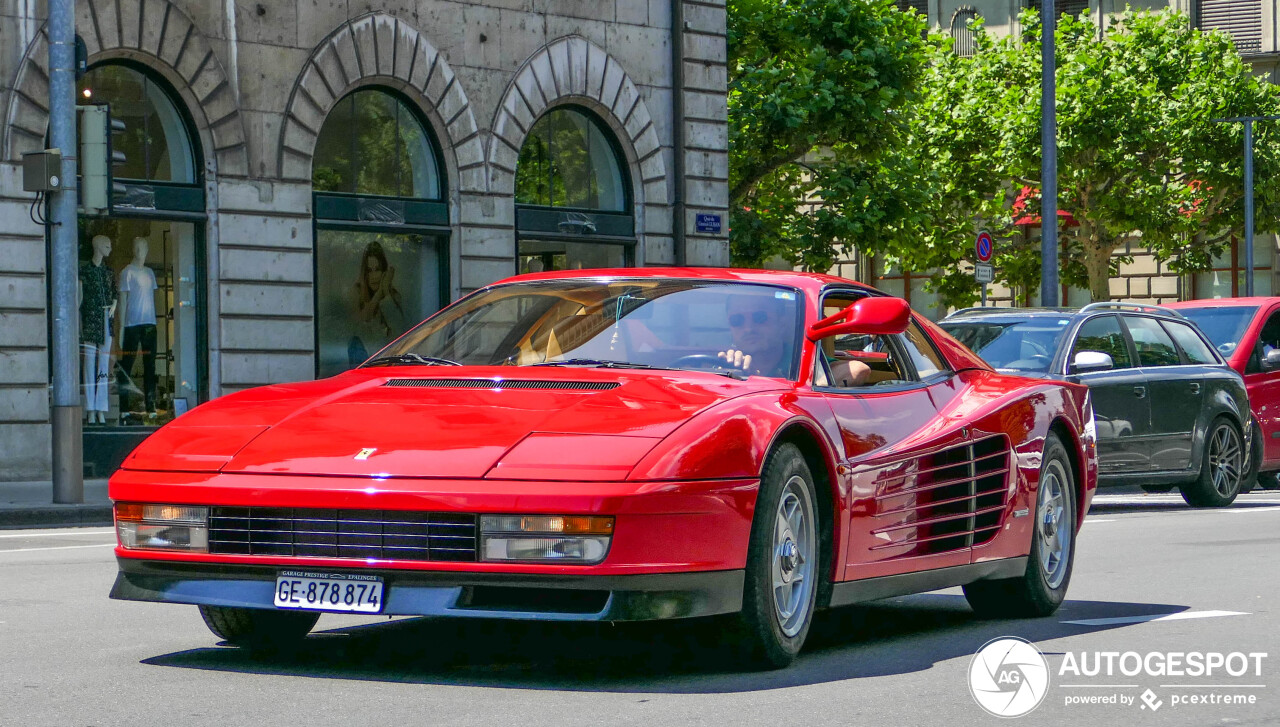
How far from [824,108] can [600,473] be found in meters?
25.8

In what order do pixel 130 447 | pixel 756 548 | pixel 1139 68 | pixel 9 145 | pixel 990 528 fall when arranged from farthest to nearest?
pixel 1139 68
pixel 130 447
pixel 9 145
pixel 990 528
pixel 756 548

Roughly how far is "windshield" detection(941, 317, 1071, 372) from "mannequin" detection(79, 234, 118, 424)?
9215mm

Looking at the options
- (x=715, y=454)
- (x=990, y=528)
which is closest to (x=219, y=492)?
(x=715, y=454)

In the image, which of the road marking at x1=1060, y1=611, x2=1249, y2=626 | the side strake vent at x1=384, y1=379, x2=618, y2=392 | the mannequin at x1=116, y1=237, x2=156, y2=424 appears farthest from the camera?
the mannequin at x1=116, y1=237, x2=156, y2=424

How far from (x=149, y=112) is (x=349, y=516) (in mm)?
15450

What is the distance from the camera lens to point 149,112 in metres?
20.2

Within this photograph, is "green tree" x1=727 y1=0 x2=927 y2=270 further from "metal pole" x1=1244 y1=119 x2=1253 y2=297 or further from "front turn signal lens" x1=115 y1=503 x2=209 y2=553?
"front turn signal lens" x1=115 y1=503 x2=209 y2=553

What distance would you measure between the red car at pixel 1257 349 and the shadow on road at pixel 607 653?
418 inches

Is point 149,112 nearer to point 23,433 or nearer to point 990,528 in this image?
point 23,433

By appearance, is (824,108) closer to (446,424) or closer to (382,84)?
(382,84)

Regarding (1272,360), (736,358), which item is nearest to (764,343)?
(736,358)

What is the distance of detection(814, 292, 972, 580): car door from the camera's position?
22.0 feet

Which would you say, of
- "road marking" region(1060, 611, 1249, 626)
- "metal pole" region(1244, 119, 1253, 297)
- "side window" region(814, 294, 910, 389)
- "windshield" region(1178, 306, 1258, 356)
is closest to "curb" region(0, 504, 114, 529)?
"side window" region(814, 294, 910, 389)

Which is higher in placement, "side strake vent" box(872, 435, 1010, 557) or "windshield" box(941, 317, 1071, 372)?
"windshield" box(941, 317, 1071, 372)
